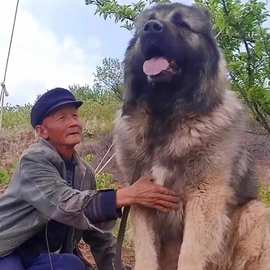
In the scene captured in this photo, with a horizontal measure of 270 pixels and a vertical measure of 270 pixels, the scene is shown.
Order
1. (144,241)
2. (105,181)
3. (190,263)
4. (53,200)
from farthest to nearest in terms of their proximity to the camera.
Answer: (105,181) < (144,241) < (190,263) < (53,200)

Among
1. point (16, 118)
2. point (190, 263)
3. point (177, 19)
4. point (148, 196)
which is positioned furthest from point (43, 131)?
point (16, 118)

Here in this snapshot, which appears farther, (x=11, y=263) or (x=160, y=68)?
(x=160, y=68)

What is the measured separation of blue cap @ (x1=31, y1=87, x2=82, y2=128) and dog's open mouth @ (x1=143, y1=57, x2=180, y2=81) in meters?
0.53

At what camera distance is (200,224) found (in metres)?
4.38

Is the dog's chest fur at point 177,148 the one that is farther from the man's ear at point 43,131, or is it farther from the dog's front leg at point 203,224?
the man's ear at point 43,131

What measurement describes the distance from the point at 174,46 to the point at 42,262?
1.66m

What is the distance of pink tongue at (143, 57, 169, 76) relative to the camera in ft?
14.5

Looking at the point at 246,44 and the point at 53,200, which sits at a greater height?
the point at 246,44

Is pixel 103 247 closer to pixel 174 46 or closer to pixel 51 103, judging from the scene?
pixel 51 103

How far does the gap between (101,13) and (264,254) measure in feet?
9.20

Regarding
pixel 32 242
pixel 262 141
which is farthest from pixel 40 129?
pixel 262 141

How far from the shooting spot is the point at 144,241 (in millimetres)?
4586

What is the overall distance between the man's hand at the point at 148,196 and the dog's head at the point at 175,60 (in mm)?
570

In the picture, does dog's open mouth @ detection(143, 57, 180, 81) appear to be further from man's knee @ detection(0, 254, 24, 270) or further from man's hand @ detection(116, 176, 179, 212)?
man's knee @ detection(0, 254, 24, 270)
